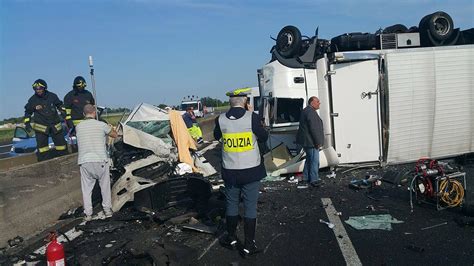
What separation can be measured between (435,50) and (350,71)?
1904mm

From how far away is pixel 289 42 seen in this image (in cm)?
1049

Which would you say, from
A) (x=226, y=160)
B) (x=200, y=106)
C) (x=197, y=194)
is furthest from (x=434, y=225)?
(x=200, y=106)

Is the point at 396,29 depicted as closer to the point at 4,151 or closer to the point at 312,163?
the point at 312,163

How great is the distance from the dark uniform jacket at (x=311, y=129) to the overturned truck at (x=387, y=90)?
2.76 ft

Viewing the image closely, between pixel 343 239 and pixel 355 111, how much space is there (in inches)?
185

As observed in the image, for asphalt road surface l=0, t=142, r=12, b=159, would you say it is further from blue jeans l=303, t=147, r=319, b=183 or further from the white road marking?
the white road marking

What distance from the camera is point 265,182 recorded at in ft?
31.1

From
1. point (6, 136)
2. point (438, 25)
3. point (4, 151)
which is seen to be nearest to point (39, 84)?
point (438, 25)

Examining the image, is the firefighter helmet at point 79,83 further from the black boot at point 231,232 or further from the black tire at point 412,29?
the black tire at point 412,29

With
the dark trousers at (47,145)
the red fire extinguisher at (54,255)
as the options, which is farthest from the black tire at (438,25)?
the red fire extinguisher at (54,255)

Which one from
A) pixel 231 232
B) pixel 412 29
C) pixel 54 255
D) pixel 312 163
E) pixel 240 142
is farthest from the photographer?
pixel 412 29

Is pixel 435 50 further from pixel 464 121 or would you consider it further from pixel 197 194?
pixel 197 194

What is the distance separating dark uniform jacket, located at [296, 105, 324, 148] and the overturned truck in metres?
0.84

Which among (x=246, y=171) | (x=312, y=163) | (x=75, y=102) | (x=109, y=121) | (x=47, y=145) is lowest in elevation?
(x=312, y=163)
